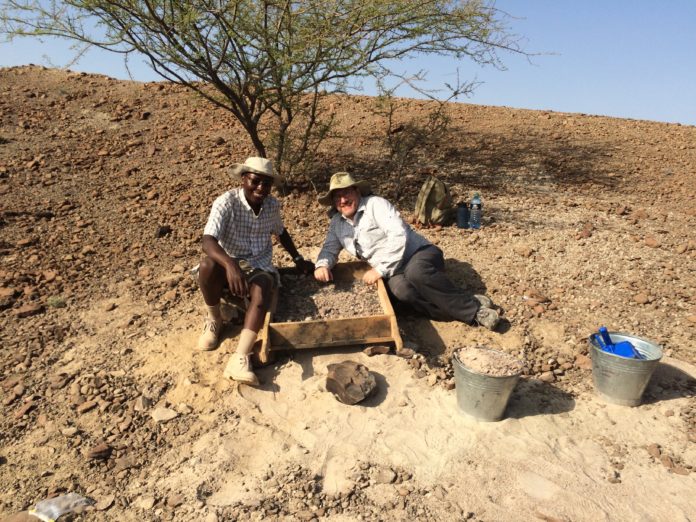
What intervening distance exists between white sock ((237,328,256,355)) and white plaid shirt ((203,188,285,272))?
2.30 ft

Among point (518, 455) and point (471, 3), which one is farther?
point (471, 3)

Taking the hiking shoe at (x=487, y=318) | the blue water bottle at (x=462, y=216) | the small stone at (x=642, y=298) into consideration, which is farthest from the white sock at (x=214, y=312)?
the small stone at (x=642, y=298)

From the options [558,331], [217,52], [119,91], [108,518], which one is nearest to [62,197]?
[217,52]

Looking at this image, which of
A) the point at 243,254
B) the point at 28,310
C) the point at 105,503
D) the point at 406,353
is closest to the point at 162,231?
the point at 28,310

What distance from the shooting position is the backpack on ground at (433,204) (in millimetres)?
5762

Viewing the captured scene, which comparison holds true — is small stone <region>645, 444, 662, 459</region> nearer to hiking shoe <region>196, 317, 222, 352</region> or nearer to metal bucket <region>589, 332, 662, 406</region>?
metal bucket <region>589, 332, 662, 406</region>

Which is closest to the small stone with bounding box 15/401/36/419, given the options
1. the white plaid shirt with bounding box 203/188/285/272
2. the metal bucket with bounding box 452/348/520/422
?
the white plaid shirt with bounding box 203/188/285/272

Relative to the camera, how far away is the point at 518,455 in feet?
9.77

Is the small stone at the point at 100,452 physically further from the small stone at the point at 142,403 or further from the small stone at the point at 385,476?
the small stone at the point at 385,476

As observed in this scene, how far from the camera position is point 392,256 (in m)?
4.22

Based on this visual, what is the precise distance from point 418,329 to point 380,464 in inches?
56.3

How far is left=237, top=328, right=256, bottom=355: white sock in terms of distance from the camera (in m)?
3.50

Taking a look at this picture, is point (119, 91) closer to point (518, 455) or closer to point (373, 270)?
point (373, 270)

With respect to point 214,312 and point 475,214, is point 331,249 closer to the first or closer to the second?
point 214,312
